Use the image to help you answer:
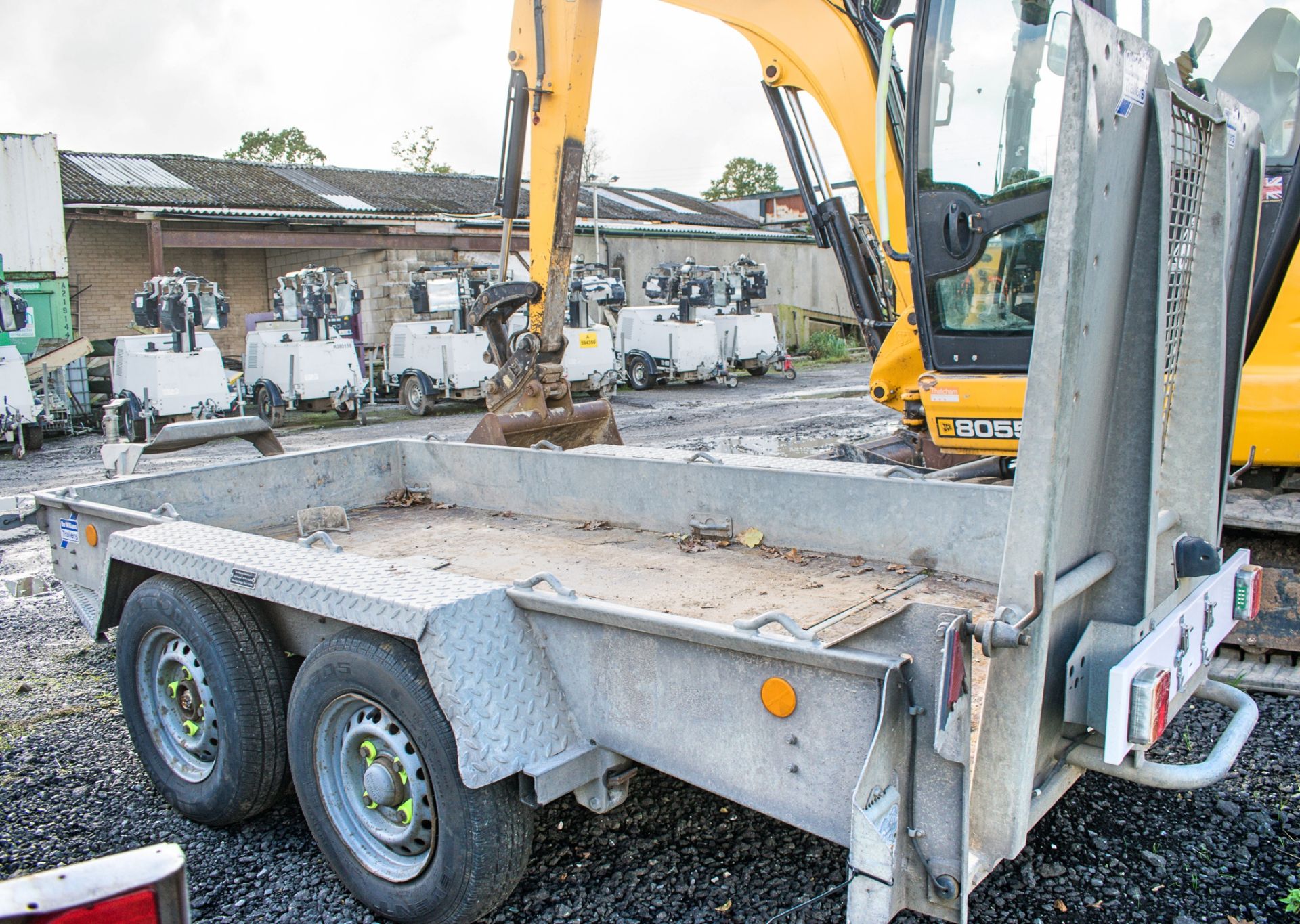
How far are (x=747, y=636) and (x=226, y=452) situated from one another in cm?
1246

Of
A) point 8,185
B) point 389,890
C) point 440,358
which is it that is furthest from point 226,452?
point 389,890

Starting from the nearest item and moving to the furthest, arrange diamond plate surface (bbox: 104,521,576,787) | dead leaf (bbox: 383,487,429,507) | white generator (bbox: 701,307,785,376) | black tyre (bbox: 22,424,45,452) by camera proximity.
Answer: diamond plate surface (bbox: 104,521,576,787) < dead leaf (bbox: 383,487,429,507) < black tyre (bbox: 22,424,45,452) < white generator (bbox: 701,307,785,376)

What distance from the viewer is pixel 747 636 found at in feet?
7.27

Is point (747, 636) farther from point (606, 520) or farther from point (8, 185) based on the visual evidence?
point (8, 185)

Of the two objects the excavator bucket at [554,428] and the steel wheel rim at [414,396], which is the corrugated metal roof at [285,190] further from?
the excavator bucket at [554,428]

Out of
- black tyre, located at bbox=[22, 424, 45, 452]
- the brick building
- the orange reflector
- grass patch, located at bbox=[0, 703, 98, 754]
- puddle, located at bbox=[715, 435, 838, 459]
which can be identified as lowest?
grass patch, located at bbox=[0, 703, 98, 754]

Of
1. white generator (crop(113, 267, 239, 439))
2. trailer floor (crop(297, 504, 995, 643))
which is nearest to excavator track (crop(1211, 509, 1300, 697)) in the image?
trailer floor (crop(297, 504, 995, 643))

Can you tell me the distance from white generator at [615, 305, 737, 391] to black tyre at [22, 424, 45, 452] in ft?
30.8

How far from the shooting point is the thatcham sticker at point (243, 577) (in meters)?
3.14

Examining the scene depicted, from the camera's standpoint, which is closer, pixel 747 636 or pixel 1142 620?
pixel 747 636

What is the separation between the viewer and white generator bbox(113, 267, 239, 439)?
13484 millimetres

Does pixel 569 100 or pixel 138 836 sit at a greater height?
pixel 569 100

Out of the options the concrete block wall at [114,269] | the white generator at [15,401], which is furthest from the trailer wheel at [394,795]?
the concrete block wall at [114,269]

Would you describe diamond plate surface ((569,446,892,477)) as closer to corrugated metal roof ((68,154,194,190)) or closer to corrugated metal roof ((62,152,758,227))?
corrugated metal roof ((62,152,758,227))
